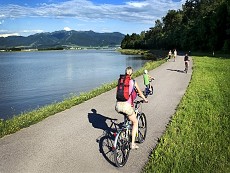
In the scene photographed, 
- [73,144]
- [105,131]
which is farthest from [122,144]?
[105,131]

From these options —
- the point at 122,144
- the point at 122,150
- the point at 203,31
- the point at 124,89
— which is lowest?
the point at 122,150

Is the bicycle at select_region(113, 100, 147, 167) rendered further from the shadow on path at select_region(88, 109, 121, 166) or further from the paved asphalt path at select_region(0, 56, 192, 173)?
the shadow on path at select_region(88, 109, 121, 166)

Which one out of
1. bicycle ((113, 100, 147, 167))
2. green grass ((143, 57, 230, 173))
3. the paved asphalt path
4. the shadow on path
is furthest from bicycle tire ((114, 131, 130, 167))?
green grass ((143, 57, 230, 173))

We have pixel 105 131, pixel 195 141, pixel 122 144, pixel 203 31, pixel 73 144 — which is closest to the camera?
pixel 122 144

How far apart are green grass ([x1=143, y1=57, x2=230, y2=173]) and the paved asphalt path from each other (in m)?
0.41

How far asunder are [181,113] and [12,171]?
7.76 meters

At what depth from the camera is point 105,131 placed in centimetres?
1087

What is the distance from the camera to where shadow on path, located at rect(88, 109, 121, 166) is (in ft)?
28.7

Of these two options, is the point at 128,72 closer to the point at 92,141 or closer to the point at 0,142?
the point at 92,141

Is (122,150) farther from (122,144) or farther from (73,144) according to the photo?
(73,144)

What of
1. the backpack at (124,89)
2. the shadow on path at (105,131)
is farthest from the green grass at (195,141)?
the backpack at (124,89)

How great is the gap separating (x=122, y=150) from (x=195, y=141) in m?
2.92

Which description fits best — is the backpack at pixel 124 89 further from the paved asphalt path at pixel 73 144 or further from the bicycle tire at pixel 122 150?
the paved asphalt path at pixel 73 144

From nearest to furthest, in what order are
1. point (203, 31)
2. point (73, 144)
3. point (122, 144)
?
point (122, 144) → point (73, 144) → point (203, 31)
